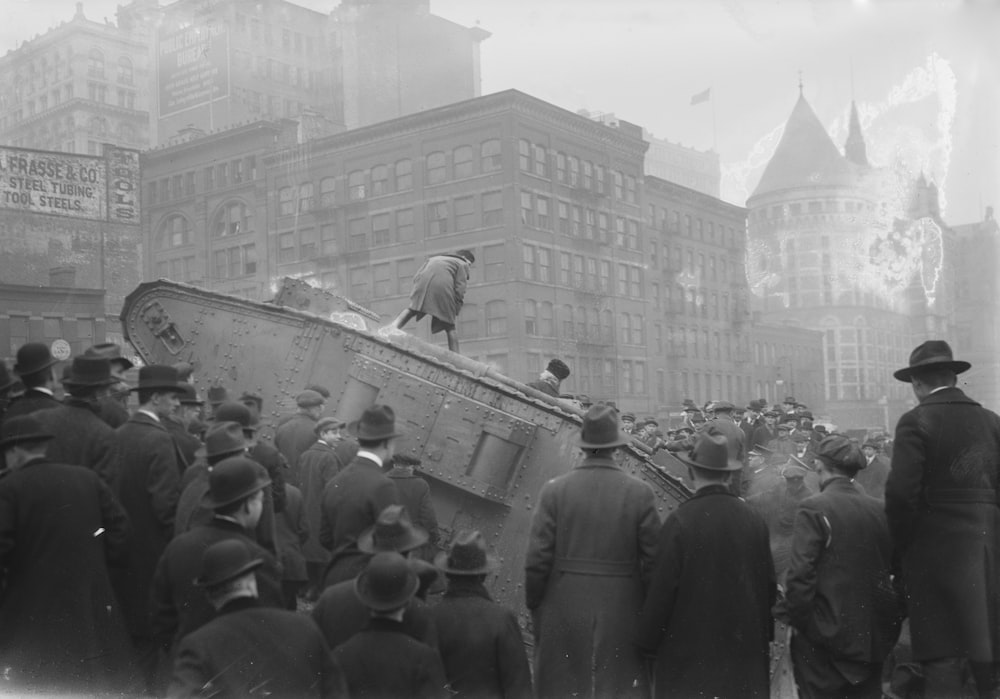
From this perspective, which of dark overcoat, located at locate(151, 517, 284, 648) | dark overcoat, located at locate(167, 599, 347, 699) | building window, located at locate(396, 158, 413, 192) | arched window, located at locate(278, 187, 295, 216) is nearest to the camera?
dark overcoat, located at locate(167, 599, 347, 699)

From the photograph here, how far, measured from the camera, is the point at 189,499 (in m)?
4.76

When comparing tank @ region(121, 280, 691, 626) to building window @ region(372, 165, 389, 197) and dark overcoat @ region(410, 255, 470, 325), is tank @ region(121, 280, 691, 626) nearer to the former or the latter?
dark overcoat @ region(410, 255, 470, 325)

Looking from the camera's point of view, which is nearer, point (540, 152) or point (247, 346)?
point (247, 346)

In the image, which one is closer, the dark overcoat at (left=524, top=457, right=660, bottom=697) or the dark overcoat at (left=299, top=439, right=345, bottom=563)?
the dark overcoat at (left=524, top=457, right=660, bottom=697)

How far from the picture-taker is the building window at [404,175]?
38.2 meters

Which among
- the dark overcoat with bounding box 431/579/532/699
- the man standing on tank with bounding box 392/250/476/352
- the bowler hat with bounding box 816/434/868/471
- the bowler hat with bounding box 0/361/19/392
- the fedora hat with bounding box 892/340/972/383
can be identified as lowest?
the dark overcoat with bounding box 431/579/532/699

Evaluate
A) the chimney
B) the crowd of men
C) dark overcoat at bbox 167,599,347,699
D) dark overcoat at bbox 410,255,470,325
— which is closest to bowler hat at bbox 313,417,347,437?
the crowd of men

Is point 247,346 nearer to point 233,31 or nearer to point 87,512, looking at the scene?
point 87,512

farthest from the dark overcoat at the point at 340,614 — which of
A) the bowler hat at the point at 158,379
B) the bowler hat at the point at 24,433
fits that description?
the bowler hat at the point at 158,379

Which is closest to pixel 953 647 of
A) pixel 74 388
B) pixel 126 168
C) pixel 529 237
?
pixel 74 388

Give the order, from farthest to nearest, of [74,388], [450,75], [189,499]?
[450,75]
[74,388]
[189,499]

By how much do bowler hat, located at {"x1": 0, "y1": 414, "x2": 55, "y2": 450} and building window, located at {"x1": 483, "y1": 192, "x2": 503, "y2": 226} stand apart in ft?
110

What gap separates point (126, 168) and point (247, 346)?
23917mm

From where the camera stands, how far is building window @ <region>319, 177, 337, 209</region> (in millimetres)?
38719
